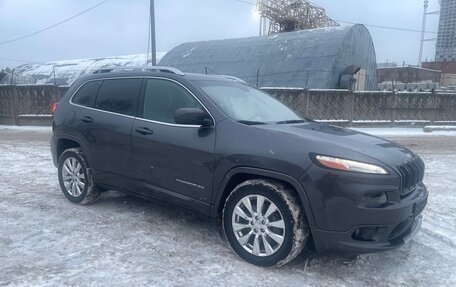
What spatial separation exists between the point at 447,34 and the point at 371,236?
1950 inches

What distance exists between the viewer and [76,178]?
5.07m

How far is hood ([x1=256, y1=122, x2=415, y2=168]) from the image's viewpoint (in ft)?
10.5

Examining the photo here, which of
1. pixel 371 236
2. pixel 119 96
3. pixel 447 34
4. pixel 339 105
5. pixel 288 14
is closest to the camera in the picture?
pixel 371 236

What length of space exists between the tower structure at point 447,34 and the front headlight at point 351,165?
46.7 meters

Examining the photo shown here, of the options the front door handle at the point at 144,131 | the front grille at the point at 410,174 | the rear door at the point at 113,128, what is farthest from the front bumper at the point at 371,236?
the rear door at the point at 113,128

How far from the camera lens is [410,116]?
60.3ft

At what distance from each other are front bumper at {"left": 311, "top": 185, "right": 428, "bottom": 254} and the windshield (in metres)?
1.35

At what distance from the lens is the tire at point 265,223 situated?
10.8 feet

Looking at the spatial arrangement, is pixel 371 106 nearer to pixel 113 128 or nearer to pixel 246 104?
pixel 246 104

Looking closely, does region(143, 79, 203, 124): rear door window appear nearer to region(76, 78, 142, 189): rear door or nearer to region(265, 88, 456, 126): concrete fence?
region(76, 78, 142, 189): rear door

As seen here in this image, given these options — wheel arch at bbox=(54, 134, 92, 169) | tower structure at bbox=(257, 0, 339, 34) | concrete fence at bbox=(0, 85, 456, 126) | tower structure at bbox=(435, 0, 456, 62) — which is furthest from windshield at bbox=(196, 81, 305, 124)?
tower structure at bbox=(435, 0, 456, 62)

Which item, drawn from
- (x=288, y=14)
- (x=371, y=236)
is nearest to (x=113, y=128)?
(x=371, y=236)

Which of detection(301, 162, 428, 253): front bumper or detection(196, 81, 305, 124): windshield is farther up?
detection(196, 81, 305, 124): windshield

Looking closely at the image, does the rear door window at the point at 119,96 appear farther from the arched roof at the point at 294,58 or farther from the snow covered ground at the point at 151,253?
the arched roof at the point at 294,58
